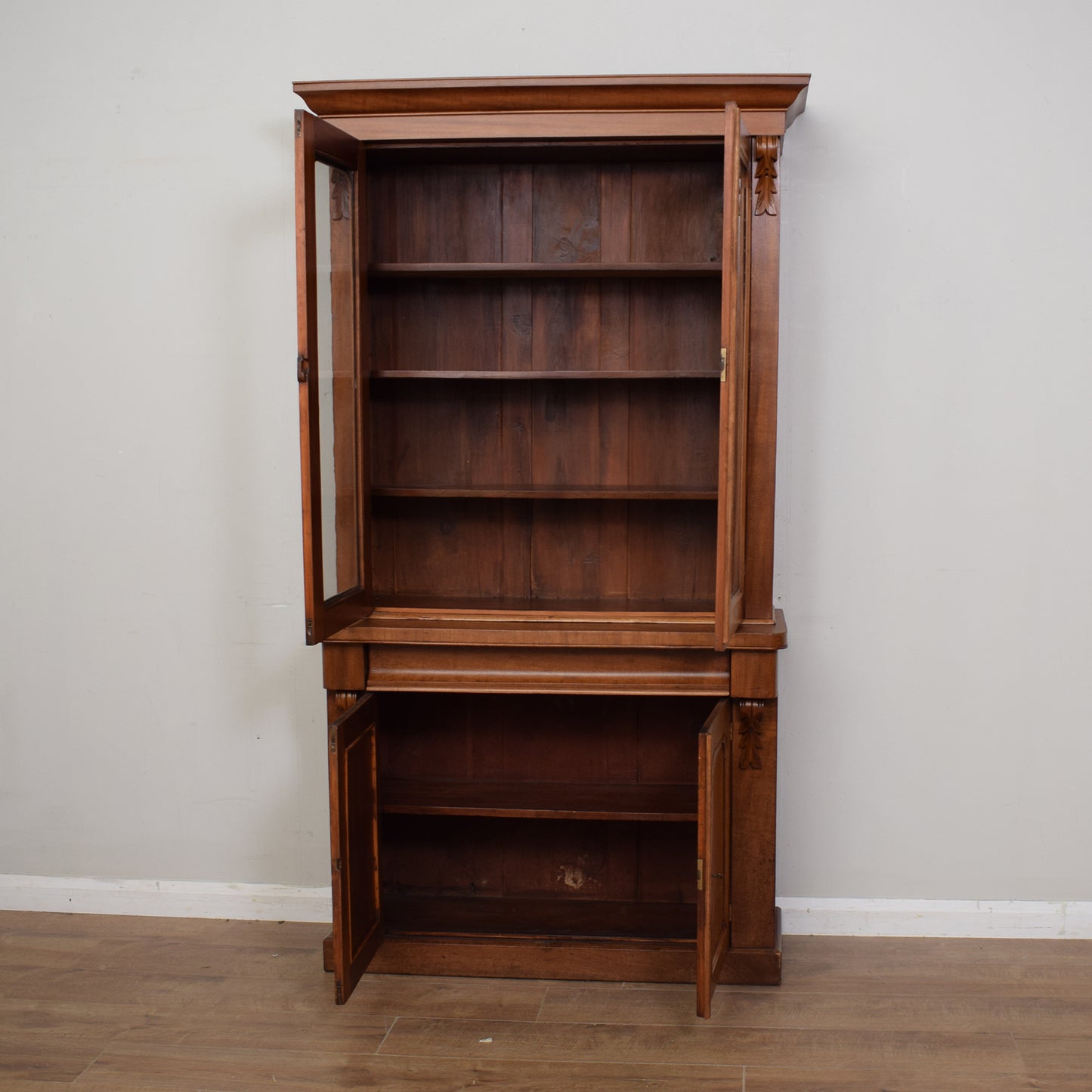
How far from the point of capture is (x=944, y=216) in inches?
125

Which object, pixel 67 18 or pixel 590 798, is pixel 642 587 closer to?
pixel 590 798

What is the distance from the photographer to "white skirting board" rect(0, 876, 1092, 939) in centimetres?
335

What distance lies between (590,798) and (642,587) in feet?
2.04

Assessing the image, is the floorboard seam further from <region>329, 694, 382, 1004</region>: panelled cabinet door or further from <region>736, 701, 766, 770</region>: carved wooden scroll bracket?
<region>736, 701, 766, 770</region>: carved wooden scroll bracket

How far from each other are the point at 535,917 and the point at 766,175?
2.13 m

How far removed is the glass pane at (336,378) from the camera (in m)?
2.85

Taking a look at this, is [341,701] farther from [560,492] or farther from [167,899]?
[167,899]

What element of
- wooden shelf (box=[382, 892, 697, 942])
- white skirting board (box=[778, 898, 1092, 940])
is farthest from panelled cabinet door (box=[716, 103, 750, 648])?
white skirting board (box=[778, 898, 1092, 940])

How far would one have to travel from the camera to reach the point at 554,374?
3.07m

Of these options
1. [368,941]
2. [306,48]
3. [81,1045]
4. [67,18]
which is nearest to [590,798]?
[368,941]

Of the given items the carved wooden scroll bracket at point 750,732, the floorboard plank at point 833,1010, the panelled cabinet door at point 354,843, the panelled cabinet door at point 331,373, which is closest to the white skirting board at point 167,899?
the panelled cabinet door at point 354,843

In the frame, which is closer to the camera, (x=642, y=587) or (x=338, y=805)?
→ (x=338, y=805)

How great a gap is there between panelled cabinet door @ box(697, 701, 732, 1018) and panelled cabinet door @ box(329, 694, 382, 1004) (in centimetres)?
87

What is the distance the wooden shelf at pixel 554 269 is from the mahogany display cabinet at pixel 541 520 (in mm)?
12
